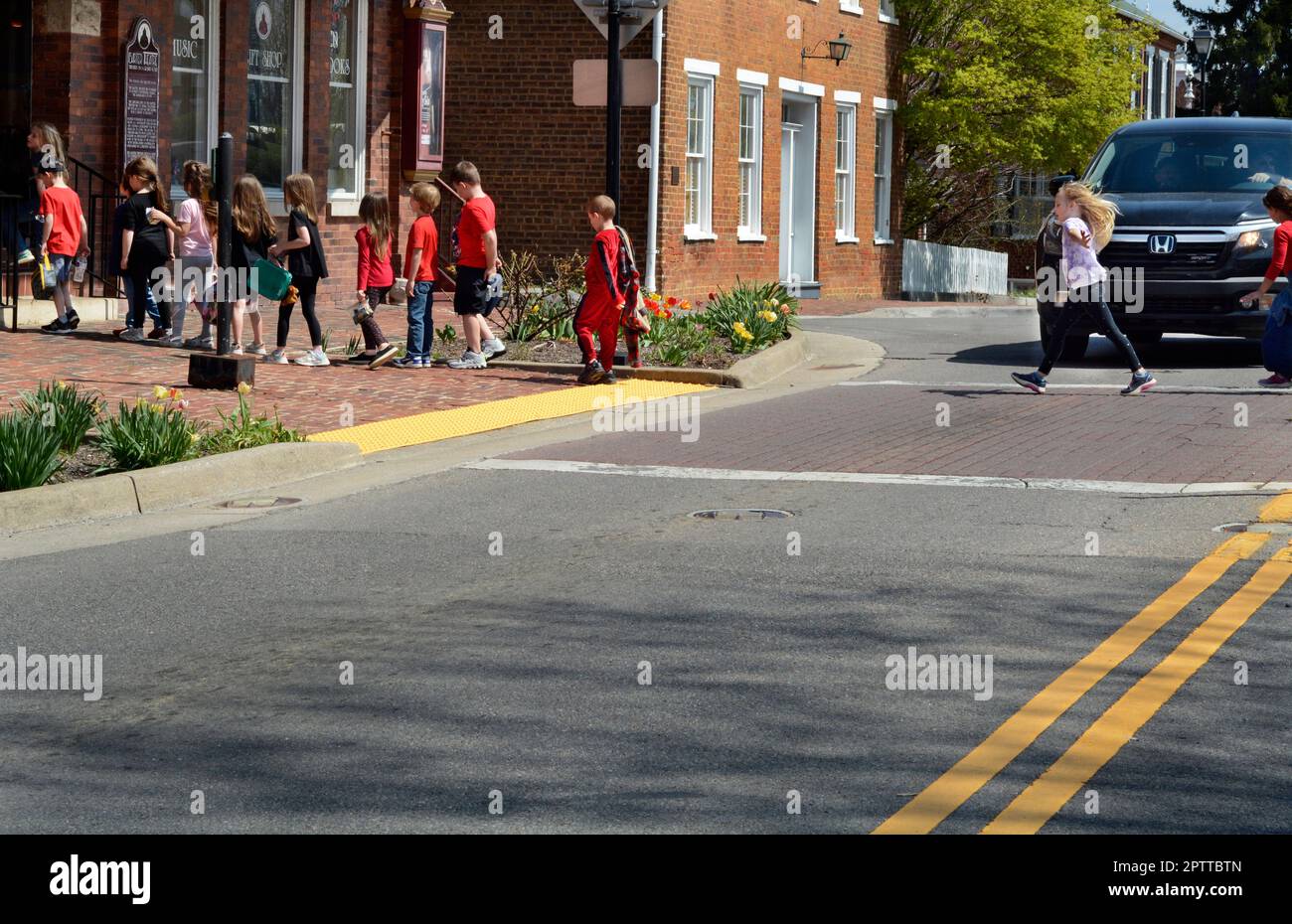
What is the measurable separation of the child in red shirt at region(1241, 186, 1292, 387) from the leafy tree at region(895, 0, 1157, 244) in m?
18.5

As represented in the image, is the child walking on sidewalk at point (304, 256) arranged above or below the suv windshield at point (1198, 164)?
below

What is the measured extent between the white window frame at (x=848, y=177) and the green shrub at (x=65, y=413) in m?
23.4

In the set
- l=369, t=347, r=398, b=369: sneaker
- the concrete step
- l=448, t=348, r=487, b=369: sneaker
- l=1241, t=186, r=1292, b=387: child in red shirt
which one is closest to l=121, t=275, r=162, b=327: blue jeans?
the concrete step

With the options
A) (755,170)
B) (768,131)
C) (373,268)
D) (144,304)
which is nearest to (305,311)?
(373,268)

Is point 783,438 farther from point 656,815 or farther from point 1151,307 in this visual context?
point 656,815

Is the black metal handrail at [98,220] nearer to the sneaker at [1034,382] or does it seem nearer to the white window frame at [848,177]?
the sneaker at [1034,382]

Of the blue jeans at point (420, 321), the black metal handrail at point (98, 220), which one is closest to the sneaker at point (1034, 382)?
the blue jeans at point (420, 321)

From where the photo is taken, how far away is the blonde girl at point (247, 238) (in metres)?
16.2

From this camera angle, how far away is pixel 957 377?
17547 millimetres

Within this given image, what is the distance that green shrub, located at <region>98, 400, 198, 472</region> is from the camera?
420 inches

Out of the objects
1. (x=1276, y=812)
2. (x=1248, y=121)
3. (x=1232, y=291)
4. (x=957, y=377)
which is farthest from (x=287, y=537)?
(x=1248, y=121)

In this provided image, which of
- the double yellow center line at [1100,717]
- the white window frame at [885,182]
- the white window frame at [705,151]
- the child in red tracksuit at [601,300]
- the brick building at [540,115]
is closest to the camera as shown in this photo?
the double yellow center line at [1100,717]

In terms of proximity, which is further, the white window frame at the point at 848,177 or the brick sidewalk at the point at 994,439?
the white window frame at the point at 848,177

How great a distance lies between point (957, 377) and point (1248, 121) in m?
4.49
